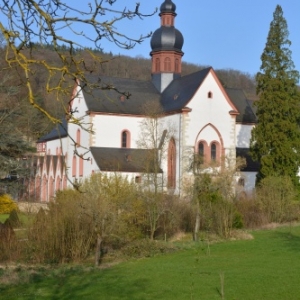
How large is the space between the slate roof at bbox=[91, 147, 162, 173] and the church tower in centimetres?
613

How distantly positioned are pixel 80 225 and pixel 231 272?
19.0 ft

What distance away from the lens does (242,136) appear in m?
43.0

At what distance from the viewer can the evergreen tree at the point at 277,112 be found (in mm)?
34062

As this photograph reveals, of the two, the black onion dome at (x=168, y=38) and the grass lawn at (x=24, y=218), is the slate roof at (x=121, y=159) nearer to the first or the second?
the grass lawn at (x=24, y=218)

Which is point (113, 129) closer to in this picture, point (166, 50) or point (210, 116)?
point (210, 116)

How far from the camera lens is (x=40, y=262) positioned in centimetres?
1848

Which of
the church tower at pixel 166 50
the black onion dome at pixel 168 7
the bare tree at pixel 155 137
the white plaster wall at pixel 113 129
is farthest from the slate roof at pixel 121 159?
the black onion dome at pixel 168 7

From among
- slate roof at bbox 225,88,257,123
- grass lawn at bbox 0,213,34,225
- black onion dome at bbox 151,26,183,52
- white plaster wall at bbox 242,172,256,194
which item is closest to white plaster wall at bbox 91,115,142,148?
black onion dome at bbox 151,26,183,52

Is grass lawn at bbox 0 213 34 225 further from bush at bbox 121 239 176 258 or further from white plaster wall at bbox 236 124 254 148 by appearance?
white plaster wall at bbox 236 124 254 148

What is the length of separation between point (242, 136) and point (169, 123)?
21.6 ft

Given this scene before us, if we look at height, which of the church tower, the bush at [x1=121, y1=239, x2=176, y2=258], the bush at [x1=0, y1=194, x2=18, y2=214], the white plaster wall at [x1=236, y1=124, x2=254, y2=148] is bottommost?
the bush at [x1=121, y1=239, x2=176, y2=258]

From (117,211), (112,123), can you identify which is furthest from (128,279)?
(112,123)

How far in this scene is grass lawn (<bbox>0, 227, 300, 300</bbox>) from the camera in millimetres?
11867

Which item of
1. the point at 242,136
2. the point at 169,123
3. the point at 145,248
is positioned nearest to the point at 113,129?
the point at 169,123
